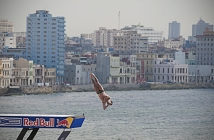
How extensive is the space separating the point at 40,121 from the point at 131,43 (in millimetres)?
59327

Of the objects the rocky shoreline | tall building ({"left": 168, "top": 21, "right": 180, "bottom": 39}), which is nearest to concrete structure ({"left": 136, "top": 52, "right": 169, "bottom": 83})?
the rocky shoreline

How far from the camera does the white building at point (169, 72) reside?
6341cm

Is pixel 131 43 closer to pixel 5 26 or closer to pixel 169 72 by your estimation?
pixel 169 72

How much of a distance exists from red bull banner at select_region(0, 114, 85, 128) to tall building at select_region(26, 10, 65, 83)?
42411 mm

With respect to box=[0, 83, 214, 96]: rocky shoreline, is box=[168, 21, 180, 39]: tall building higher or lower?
higher

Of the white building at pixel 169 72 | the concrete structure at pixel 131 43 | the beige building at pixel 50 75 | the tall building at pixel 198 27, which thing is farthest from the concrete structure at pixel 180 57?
the tall building at pixel 198 27

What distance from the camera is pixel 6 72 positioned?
50.7 m

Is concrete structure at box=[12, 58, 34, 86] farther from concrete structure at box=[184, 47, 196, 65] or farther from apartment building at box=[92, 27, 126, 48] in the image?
apartment building at box=[92, 27, 126, 48]

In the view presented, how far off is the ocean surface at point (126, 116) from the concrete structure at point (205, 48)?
2279 cm

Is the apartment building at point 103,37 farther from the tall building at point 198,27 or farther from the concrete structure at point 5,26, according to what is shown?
the concrete structure at point 5,26

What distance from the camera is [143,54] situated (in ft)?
216

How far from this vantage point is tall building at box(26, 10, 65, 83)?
57.9m

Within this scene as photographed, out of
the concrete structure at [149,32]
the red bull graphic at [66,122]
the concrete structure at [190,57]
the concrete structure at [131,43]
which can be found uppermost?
the concrete structure at [149,32]

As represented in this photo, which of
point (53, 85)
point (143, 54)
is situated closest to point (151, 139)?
point (53, 85)
